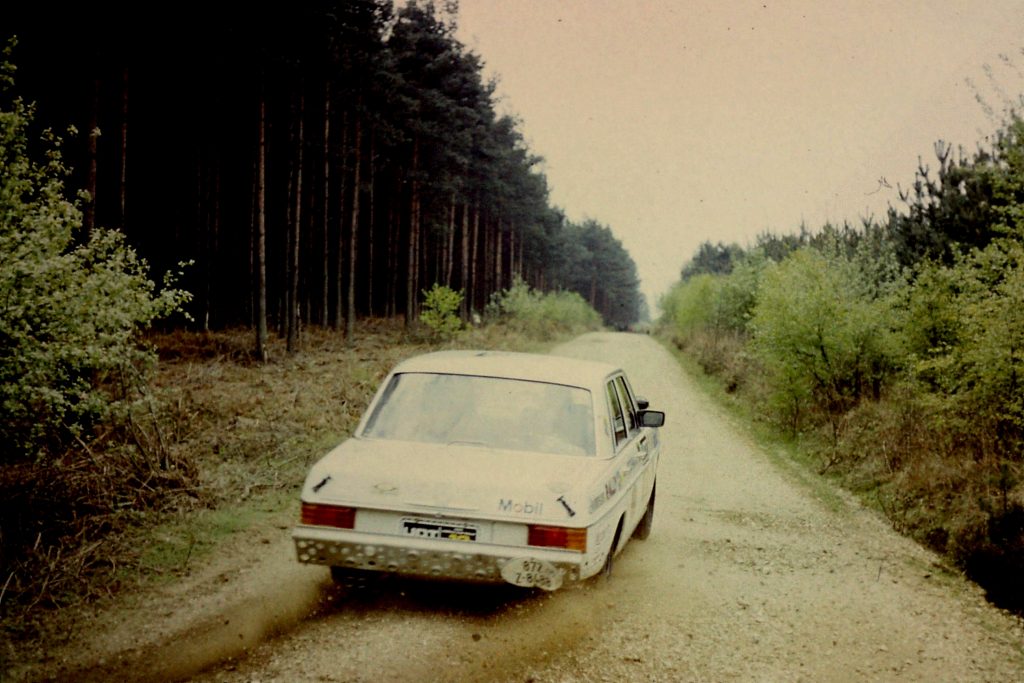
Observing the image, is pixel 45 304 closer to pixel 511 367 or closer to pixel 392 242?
pixel 511 367

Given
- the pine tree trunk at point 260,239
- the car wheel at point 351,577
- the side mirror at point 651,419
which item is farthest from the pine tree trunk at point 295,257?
the car wheel at point 351,577

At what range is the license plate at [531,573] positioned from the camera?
13.9 feet

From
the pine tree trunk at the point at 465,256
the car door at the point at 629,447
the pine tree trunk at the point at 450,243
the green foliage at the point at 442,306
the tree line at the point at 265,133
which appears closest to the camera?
the car door at the point at 629,447

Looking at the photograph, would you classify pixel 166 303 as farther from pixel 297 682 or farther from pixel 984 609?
pixel 984 609

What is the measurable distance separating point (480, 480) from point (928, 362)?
294 inches

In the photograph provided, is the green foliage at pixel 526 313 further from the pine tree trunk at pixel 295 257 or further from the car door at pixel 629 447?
the car door at pixel 629 447

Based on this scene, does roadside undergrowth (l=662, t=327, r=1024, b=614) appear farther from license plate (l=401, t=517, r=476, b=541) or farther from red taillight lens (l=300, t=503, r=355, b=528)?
red taillight lens (l=300, t=503, r=355, b=528)

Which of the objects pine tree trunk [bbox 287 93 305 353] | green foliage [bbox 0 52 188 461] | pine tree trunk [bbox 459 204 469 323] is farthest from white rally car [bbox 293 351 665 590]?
pine tree trunk [bbox 459 204 469 323]

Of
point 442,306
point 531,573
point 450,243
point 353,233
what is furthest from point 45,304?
point 450,243

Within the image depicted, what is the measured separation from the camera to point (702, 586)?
5969mm

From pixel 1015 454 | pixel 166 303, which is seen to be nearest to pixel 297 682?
pixel 166 303

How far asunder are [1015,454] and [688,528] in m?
4.06

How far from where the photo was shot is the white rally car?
14.1 ft

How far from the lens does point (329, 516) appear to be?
443 cm
